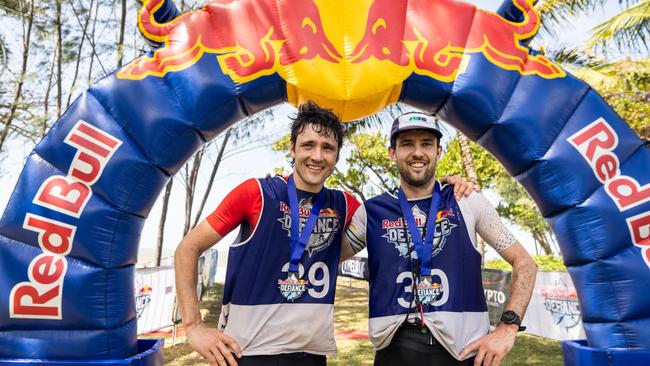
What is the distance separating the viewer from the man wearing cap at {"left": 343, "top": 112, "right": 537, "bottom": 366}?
2545 mm

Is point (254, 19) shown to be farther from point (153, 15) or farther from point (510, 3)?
point (510, 3)

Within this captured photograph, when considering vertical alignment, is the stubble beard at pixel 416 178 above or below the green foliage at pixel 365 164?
below

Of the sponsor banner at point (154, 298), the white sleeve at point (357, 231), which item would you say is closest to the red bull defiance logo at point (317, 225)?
the white sleeve at point (357, 231)

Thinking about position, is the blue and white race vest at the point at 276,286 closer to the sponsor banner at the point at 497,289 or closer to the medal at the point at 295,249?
the medal at the point at 295,249

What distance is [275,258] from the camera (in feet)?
8.77

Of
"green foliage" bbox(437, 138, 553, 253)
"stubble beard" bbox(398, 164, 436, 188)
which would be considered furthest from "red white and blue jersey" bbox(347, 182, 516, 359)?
"green foliage" bbox(437, 138, 553, 253)

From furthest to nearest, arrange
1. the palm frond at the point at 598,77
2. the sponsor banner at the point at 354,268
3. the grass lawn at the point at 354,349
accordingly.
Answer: the sponsor banner at the point at 354,268
the palm frond at the point at 598,77
the grass lawn at the point at 354,349

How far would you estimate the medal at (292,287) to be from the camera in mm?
2594

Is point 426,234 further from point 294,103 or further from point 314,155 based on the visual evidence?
point 294,103

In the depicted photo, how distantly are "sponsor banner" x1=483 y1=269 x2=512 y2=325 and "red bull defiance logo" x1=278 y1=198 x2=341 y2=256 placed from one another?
23.3 ft

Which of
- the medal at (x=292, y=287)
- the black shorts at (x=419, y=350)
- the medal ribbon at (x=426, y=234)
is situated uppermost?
the medal ribbon at (x=426, y=234)

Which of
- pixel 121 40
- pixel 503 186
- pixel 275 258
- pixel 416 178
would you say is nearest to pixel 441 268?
pixel 416 178

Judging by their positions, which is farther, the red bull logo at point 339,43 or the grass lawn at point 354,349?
the grass lawn at point 354,349

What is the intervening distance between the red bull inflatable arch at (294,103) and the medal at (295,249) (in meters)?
1.12
